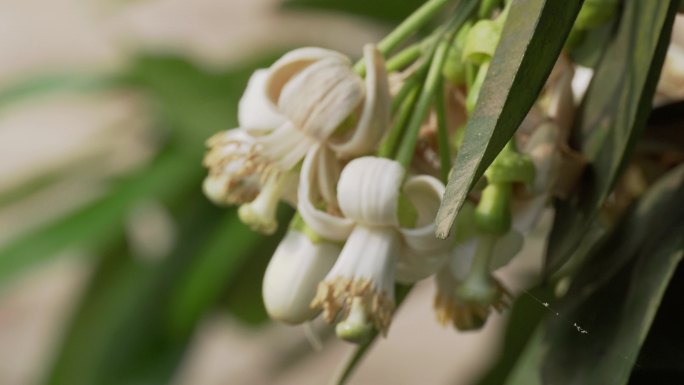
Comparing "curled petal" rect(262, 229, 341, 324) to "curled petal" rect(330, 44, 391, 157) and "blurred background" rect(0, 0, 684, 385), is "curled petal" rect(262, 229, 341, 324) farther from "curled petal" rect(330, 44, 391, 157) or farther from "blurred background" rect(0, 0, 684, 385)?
"blurred background" rect(0, 0, 684, 385)

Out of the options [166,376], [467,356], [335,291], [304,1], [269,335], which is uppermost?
[335,291]

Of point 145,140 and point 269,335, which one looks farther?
point 269,335

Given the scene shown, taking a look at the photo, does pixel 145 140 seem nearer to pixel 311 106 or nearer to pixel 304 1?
pixel 304 1

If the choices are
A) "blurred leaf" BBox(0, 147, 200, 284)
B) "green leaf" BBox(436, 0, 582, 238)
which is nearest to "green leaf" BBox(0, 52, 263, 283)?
"blurred leaf" BBox(0, 147, 200, 284)

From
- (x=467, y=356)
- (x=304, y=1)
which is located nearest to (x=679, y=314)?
(x=304, y=1)

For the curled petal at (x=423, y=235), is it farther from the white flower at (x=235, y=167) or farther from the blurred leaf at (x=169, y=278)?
the blurred leaf at (x=169, y=278)

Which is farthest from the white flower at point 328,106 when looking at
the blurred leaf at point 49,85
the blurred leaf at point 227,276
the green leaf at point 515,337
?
the blurred leaf at point 49,85
